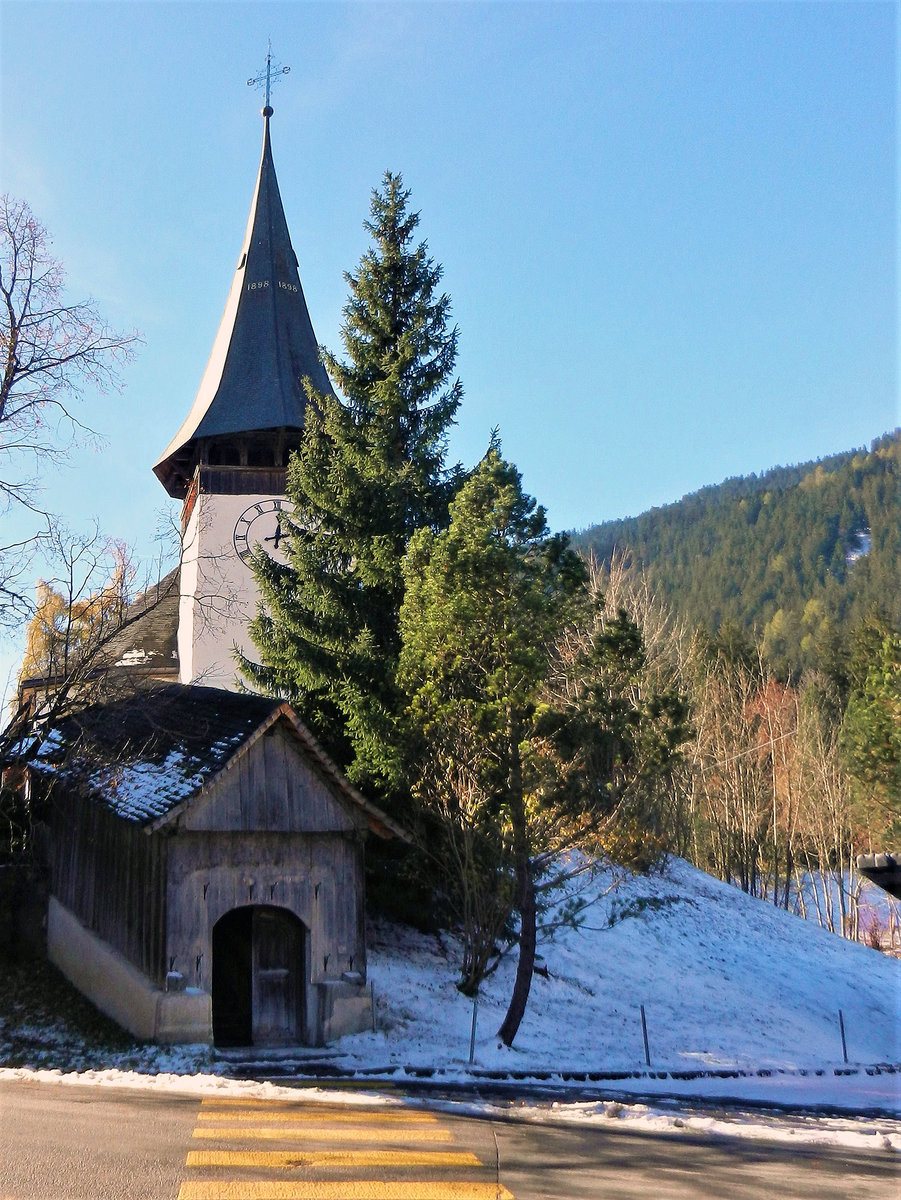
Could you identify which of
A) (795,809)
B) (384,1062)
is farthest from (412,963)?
(795,809)

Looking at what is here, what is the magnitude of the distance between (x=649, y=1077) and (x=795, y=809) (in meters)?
26.1

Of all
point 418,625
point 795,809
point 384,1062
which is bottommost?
point 384,1062

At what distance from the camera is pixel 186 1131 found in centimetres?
919

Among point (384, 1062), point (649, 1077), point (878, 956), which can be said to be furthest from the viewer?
point (878, 956)

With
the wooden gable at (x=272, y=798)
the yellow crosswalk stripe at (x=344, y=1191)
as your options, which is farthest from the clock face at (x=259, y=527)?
the yellow crosswalk stripe at (x=344, y=1191)

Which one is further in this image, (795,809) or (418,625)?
(795,809)

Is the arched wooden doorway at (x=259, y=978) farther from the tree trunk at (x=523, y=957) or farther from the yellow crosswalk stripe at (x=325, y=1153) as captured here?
the yellow crosswalk stripe at (x=325, y=1153)

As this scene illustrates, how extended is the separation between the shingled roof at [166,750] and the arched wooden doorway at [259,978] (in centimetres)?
184

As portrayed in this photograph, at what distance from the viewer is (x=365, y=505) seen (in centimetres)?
1941

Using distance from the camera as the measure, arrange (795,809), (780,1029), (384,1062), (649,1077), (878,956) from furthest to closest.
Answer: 1. (795,809)
2. (878,956)
3. (780,1029)
4. (649,1077)
5. (384,1062)

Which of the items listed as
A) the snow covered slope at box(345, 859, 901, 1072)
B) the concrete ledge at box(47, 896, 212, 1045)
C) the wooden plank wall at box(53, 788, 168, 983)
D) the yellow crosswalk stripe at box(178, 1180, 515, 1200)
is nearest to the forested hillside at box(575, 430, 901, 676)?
the snow covered slope at box(345, 859, 901, 1072)

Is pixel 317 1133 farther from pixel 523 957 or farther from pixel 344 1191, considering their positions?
pixel 523 957

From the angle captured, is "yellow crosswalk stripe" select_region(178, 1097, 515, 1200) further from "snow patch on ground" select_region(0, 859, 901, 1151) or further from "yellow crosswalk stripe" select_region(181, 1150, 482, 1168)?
"snow patch on ground" select_region(0, 859, 901, 1151)

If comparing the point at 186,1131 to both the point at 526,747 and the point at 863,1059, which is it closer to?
the point at 526,747
